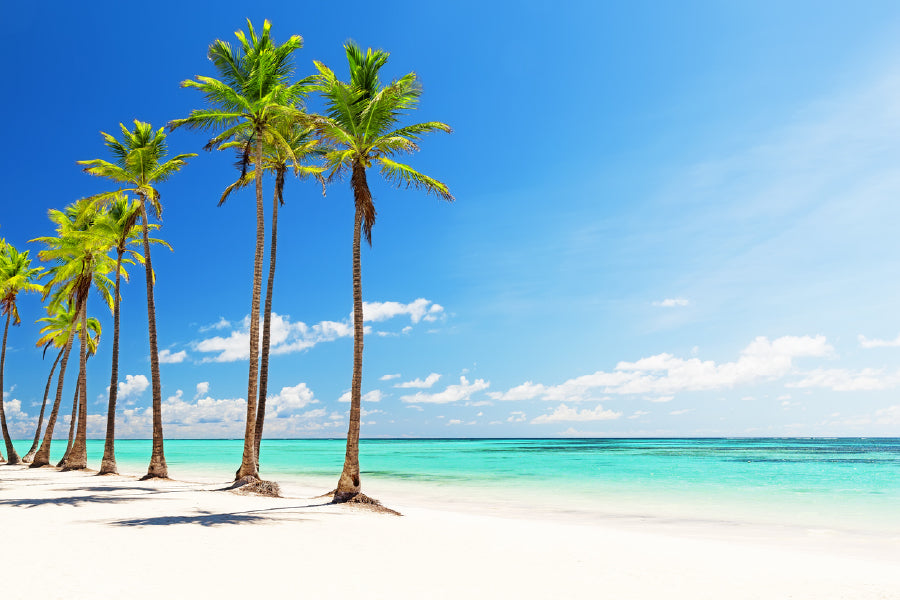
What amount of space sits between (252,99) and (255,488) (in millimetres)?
11918

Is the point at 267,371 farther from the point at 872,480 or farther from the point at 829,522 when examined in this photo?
the point at 872,480

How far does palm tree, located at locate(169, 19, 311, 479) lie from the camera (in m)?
17.9

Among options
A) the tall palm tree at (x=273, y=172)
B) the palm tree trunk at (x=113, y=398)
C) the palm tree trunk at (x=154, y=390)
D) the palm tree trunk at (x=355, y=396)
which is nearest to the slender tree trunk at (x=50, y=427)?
the palm tree trunk at (x=113, y=398)

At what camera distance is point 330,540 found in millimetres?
9875

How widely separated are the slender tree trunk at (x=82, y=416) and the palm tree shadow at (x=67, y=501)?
12853mm

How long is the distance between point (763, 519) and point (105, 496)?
18.8m

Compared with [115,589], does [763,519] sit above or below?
below

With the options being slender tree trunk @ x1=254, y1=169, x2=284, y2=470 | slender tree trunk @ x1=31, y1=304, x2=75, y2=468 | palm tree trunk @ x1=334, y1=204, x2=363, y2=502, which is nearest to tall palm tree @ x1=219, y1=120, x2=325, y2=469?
slender tree trunk @ x1=254, y1=169, x2=284, y2=470

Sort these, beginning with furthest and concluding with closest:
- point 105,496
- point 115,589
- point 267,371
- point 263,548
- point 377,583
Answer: point 267,371
point 105,496
point 263,548
point 377,583
point 115,589

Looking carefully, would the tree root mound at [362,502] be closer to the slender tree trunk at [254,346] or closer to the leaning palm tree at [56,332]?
the slender tree trunk at [254,346]

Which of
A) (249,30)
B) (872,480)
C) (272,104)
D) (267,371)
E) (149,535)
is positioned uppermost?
(249,30)

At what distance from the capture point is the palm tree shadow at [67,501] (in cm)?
1402

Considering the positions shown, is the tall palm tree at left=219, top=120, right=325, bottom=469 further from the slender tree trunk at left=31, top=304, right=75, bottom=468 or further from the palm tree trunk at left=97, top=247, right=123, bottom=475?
the slender tree trunk at left=31, top=304, right=75, bottom=468

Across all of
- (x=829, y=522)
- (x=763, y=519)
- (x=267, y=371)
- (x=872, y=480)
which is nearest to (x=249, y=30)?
(x=267, y=371)
